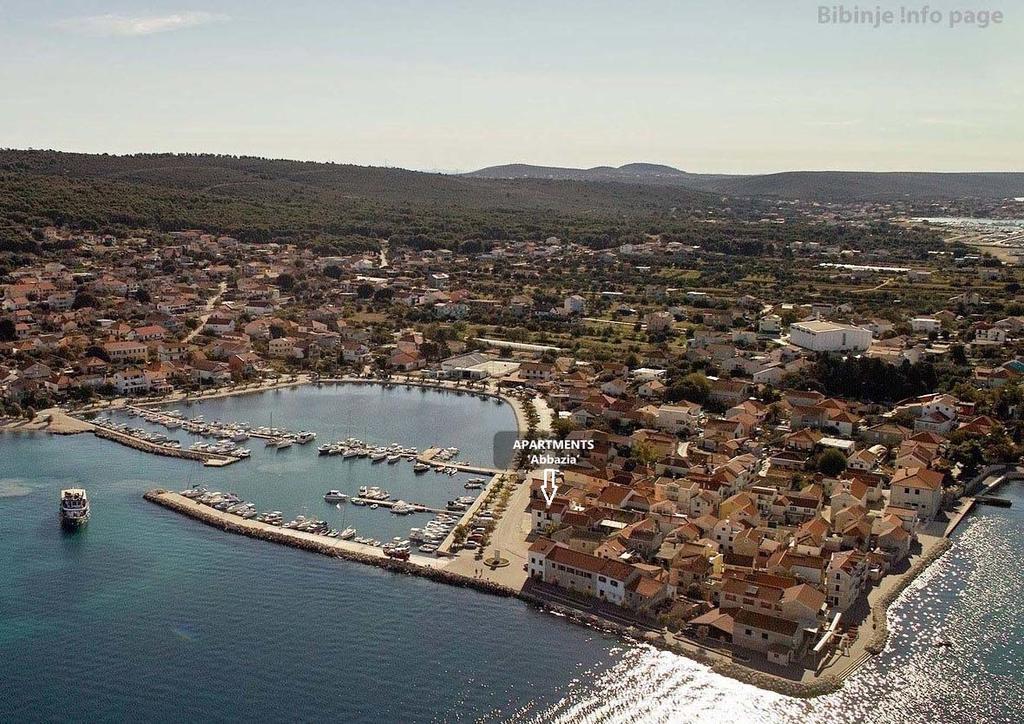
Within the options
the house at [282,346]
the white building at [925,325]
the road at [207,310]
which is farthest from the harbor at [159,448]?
the white building at [925,325]

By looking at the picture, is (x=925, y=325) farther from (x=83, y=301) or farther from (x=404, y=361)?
(x=83, y=301)

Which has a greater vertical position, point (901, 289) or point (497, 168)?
point (497, 168)

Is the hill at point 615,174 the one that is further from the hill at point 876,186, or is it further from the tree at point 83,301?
the tree at point 83,301

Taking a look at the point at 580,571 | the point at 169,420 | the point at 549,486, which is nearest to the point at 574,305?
the point at 169,420

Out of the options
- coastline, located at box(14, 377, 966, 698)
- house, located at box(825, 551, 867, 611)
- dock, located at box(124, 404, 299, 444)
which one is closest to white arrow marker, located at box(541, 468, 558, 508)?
coastline, located at box(14, 377, 966, 698)

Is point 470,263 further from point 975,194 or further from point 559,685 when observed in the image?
point 975,194

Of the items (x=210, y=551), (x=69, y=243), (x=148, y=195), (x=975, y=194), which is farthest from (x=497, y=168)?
(x=210, y=551)
